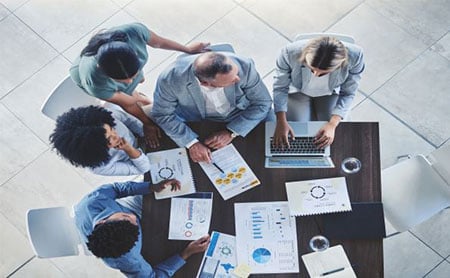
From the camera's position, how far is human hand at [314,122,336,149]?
9.05ft

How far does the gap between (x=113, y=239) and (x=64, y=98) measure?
888mm

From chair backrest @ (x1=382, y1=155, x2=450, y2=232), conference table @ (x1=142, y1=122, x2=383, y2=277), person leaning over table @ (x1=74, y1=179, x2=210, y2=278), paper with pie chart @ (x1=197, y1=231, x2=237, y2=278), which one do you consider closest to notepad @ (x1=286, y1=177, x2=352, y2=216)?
conference table @ (x1=142, y1=122, x2=383, y2=277)

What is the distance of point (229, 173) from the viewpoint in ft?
9.00

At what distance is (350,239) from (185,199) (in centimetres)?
75

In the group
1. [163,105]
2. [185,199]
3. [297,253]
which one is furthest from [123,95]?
[297,253]

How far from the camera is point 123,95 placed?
292 cm

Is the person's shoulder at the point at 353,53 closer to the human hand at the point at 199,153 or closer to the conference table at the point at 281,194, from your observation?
the conference table at the point at 281,194

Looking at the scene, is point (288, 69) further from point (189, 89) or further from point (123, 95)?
point (123, 95)

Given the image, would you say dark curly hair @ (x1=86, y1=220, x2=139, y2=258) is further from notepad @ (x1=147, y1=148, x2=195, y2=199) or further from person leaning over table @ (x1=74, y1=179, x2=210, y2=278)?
notepad @ (x1=147, y1=148, x2=195, y2=199)

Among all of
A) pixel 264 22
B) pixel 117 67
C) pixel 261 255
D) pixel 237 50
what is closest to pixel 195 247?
pixel 261 255

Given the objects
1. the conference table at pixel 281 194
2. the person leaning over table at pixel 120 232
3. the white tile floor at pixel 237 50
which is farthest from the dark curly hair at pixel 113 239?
the white tile floor at pixel 237 50

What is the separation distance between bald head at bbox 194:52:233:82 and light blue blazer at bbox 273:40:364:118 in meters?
0.43

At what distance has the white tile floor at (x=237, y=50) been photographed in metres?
3.50

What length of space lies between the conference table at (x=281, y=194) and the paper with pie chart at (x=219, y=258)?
0.03 m
